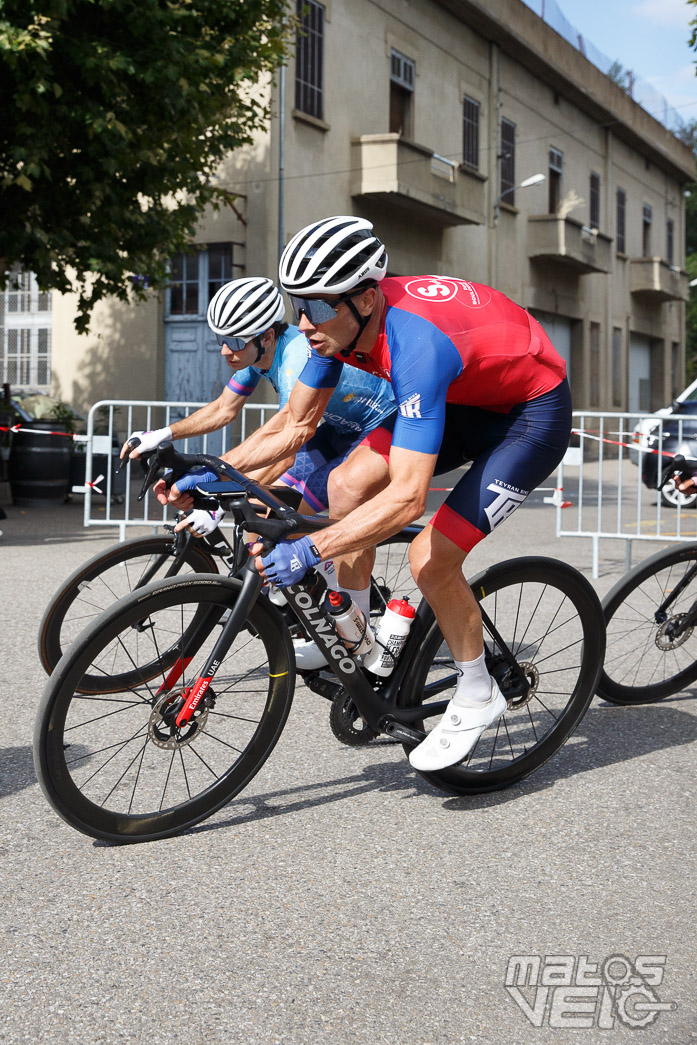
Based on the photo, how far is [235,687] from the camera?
11.5ft

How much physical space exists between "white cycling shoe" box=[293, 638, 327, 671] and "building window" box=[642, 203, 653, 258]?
126 feet

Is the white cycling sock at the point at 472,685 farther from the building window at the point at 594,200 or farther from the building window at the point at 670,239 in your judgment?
the building window at the point at 670,239

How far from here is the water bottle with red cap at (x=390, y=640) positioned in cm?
388

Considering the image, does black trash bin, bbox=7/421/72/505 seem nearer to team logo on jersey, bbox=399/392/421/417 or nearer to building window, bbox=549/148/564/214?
team logo on jersey, bbox=399/392/421/417

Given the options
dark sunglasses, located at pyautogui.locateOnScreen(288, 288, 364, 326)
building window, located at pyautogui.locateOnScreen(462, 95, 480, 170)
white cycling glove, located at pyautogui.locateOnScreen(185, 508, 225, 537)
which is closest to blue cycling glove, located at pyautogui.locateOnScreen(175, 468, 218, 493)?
white cycling glove, located at pyautogui.locateOnScreen(185, 508, 225, 537)

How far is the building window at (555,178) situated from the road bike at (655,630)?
29038 millimetres

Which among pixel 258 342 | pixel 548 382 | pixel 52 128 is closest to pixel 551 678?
pixel 548 382

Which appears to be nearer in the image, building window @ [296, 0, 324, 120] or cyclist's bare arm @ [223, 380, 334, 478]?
cyclist's bare arm @ [223, 380, 334, 478]

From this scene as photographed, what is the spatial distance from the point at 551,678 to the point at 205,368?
61.1ft

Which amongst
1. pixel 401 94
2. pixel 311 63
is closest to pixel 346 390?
pixel 311 63

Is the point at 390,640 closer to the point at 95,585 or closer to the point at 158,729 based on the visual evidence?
the point at 158,729

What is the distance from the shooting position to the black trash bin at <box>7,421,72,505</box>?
1505 centimetres

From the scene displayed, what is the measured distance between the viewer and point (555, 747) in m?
4.25

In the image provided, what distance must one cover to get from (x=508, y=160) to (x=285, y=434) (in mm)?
26790
